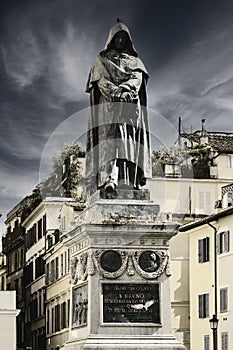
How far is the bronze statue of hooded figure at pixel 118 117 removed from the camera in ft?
70.3

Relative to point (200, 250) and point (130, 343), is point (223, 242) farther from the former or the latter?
point (130, 343)

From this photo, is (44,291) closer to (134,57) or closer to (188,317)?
(188,317)

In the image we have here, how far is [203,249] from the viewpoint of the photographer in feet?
186

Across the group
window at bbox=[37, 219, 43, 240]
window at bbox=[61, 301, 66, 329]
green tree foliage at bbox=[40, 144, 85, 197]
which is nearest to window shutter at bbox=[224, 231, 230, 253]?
window at bbox=[61, 301, 66, 329]

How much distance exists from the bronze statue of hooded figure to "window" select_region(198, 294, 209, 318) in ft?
115

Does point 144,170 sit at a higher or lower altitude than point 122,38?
lower

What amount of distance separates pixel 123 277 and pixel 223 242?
1334 inches

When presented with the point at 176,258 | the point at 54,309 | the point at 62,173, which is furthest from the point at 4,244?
the point at 62,173

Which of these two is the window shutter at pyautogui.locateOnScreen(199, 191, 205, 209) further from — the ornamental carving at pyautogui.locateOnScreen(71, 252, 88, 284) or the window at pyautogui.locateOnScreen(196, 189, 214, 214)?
the ornamental carving at pyautogui.locateOnScreen(71, 252, 88, 284)

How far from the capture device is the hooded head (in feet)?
71.4

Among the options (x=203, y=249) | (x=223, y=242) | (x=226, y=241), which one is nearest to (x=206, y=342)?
(x=203, y=249)

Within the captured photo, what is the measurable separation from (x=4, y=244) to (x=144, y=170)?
80877mm

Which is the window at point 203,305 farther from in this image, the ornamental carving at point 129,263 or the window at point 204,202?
the ornamental carving at point 129,263

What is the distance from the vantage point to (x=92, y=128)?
2198 centimetres
